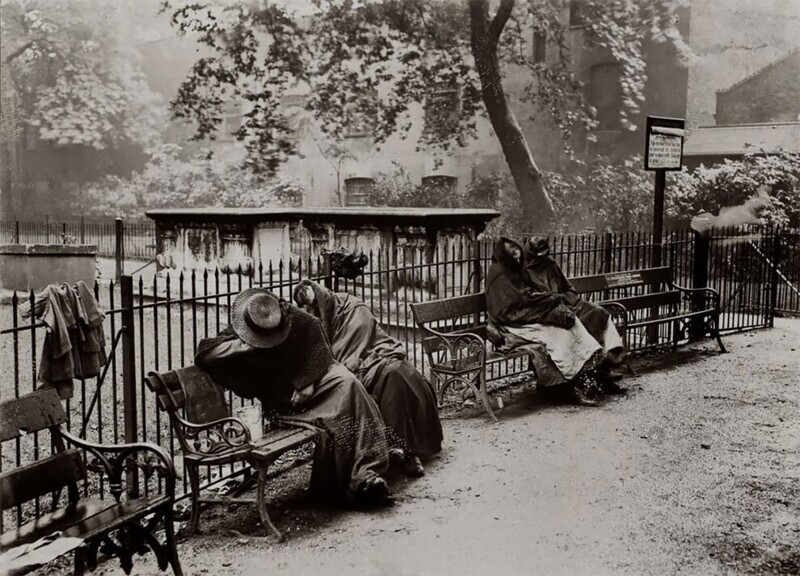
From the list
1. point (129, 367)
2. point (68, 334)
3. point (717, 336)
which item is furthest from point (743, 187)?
point (68, 334)

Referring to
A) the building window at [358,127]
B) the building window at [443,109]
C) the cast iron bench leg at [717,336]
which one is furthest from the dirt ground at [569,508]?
the building window at [443,109]

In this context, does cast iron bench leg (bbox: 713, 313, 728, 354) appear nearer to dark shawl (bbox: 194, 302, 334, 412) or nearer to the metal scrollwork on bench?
dark shawl (bbox: 194, 302, 334, 412)

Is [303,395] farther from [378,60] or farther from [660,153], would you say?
[378,60]

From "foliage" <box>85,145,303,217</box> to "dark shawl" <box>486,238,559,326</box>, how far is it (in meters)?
7.69

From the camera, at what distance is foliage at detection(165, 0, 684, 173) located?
1188 centimetres

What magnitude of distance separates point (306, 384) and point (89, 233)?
11326 millimetres

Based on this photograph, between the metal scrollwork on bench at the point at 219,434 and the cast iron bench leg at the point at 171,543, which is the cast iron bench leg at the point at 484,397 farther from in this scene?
the cast iron bench leg at the point at 171,543

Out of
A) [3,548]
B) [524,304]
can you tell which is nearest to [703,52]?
Answer: [524,304]

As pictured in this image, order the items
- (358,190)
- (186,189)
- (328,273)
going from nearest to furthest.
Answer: (328,273) < (186,189) < (358,190)

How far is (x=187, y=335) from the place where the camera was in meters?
9.82

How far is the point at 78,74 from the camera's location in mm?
10469

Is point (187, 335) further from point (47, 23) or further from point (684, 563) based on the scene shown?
point (684, 563)

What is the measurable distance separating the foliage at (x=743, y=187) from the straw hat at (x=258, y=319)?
12.7 m

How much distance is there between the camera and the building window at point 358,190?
1605 cm
